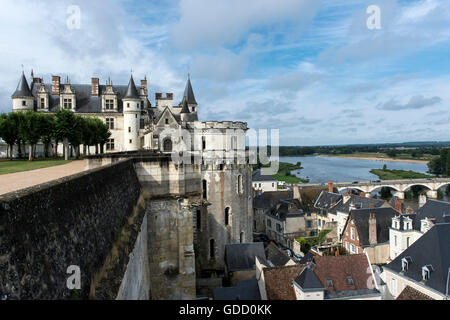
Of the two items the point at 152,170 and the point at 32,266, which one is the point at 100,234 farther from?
the point at 152,170

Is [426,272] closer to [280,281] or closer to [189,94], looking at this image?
[280,281]

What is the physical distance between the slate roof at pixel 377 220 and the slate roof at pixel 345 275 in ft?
35.3

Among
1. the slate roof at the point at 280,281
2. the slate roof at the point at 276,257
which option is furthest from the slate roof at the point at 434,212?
the slate roof at the point at 280,281

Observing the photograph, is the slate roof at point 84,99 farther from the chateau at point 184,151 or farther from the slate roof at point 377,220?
the slate roof at point 377,220

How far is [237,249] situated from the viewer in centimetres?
2297

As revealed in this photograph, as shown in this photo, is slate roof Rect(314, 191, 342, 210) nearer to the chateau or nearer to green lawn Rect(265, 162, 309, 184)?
the chateau

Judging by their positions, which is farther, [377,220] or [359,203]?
[359,203]

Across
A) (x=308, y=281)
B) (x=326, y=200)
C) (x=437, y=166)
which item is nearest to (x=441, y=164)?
(x=437, y=166)

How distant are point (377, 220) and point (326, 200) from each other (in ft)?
40.0

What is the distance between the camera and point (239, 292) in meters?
16.5

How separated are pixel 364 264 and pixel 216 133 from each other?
15662 millimetres

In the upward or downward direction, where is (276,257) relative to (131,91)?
downward

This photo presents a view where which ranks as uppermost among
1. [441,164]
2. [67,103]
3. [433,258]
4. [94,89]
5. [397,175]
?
[94,89]
